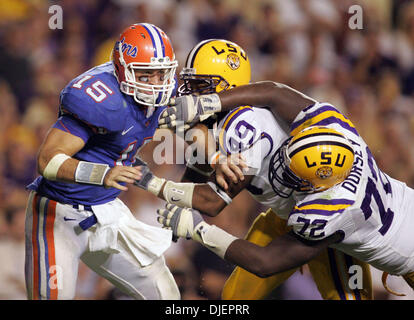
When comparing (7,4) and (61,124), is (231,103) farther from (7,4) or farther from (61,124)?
(7,4)

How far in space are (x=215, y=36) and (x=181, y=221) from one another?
216cm

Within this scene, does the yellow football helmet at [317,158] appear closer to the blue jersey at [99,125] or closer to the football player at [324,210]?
the football player at [324,210]

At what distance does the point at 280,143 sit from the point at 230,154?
267 mm

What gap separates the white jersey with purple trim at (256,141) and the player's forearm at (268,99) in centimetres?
4

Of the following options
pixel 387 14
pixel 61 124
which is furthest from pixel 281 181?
pixel 387 14

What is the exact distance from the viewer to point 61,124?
94.7 inches

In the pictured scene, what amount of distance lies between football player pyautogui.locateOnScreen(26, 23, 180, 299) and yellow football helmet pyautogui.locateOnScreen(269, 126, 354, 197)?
598 millimetres

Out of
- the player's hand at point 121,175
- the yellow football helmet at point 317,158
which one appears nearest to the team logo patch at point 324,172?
the yellow football helmet at point 317,158

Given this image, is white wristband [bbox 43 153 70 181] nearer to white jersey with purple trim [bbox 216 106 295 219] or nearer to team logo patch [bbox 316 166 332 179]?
white jersey with purple trim [bbox 216 106 295 219]

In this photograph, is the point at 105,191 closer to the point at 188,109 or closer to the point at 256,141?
the point at 188,109

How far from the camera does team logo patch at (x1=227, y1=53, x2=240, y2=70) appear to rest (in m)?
2.92

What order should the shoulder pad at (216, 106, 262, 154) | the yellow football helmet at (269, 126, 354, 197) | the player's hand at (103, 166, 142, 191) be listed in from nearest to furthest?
the player's hand at (103, 166, 142, 191)
the yellow football helmet at (269, 126, 354, 197)
the shoulder pad at (216, 106, 262, 154)

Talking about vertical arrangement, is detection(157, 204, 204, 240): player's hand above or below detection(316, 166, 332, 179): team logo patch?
below

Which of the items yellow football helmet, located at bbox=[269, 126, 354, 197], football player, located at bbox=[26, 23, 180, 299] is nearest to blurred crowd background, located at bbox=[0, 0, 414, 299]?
football player, located at bbox=[26, 23, 180, 299]
